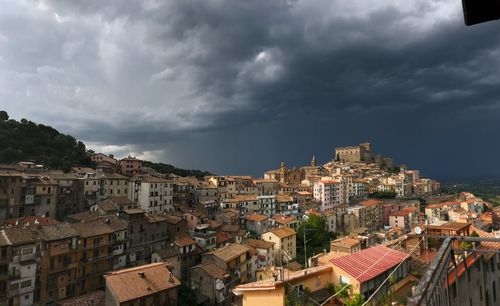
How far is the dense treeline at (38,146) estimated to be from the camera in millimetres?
55881

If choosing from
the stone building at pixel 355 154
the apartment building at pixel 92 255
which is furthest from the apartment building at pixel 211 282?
the stone building at pixel 355 154

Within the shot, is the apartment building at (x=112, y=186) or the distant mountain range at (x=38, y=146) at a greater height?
the distant mountain range at (x=38, y=146)

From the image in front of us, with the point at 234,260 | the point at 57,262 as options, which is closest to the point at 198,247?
the point at 234,260

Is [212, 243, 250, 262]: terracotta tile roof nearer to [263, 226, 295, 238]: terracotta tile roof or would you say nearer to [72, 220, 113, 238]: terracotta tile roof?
[263, 226, 295, 238]: terracotta tile roof

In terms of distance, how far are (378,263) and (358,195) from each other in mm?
81402

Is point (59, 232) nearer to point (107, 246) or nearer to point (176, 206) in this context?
point (107, 246)

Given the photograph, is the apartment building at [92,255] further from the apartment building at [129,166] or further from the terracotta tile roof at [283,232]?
the apartment building at [129,166]

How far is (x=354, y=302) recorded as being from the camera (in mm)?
8828

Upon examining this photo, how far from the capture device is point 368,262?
40.5 ft

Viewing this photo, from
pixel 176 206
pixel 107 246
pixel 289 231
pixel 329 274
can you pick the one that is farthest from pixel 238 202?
pixel 329 274

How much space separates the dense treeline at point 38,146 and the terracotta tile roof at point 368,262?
57451 millimetres

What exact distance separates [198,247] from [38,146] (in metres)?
40.7

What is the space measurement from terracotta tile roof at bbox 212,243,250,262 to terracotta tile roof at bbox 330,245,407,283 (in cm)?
2435

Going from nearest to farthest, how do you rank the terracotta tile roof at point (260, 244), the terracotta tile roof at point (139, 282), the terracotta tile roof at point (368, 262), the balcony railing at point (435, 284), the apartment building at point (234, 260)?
the balcony railing at point (435, 284), the terracotta tile roof at point (368, 262), the terracotta tile roof at point (139, 282), the apartment building at point (234, 260), the terracotta tile roof at point (260, 244)
